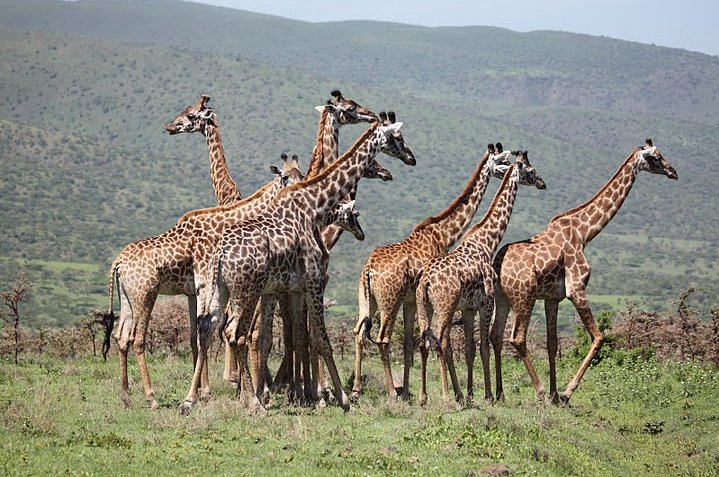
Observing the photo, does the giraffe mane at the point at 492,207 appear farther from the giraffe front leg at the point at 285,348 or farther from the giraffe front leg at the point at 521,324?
the giraffe front leg at the point at 285,348

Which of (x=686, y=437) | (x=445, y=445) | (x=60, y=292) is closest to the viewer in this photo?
(x=445, y=445)

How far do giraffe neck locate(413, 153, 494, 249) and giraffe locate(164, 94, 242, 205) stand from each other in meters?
3.32

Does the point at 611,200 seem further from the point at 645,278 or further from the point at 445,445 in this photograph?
the point at 645,278

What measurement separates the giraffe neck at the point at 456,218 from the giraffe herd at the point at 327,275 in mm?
21

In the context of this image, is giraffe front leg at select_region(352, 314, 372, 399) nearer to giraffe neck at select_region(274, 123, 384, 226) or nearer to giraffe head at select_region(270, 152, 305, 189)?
giraffe neck at select_region(274, 123, 384, 226)

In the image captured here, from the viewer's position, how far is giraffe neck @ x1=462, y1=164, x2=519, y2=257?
15.9 m

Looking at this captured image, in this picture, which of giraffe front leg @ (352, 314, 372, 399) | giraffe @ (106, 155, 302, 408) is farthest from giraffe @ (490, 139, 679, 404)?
giraffe @ (106, 155, 302, 408)

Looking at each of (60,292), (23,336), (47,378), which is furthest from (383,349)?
(60,292)

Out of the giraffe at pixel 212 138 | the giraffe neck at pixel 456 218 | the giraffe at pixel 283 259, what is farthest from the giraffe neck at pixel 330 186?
the giraffe at pixel 212 138

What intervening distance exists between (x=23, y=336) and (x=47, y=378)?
7.17 m

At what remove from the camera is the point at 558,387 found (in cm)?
1784

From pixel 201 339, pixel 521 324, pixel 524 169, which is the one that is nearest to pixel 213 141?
pixel 524 169

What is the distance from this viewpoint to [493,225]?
16.1 meters

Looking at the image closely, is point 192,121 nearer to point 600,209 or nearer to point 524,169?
point 524,169
